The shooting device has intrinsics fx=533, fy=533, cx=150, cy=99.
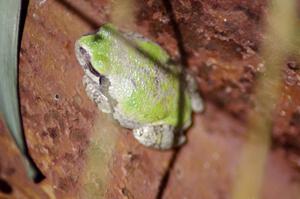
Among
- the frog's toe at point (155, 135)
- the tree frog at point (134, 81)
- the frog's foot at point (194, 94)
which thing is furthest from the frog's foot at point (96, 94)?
the frog's foot at point (194, 94)

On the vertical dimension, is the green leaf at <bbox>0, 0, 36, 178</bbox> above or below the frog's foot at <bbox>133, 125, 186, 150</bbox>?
above

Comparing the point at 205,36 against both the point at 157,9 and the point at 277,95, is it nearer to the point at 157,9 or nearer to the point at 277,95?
the point at 157,9

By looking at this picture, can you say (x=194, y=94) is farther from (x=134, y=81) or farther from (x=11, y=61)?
(x=11, y=61)

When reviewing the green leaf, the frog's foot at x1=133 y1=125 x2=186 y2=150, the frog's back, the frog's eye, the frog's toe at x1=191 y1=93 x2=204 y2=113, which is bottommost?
the frog's toe at x1=191 y1=93 x2=204 y2=113

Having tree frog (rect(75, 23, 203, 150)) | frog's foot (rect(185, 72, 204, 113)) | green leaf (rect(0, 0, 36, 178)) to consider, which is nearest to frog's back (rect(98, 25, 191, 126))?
tree frog (rect(75, 23, 203, 150))

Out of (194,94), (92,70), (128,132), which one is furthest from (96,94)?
(194,94)

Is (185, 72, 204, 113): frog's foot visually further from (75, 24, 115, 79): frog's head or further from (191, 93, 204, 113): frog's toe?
(75, 24, 115, 79): frog's head

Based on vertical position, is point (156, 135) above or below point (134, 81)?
below
